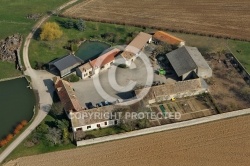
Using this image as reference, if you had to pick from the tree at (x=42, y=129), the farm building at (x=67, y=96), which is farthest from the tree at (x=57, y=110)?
the tree at (x=42, y=129)

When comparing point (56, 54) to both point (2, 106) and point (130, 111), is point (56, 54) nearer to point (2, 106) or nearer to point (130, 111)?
point (2, 106)

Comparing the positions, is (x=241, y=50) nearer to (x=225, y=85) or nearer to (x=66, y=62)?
(x=225, y=85)

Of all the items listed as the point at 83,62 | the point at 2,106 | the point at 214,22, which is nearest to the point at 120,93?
the point at 83,62

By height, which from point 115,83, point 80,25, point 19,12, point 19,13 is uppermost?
point 19,12

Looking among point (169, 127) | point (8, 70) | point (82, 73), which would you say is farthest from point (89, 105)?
point (8, 70)

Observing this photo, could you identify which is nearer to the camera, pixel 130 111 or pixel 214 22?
pixel 130 111

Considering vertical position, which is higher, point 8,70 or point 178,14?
point 178,14
